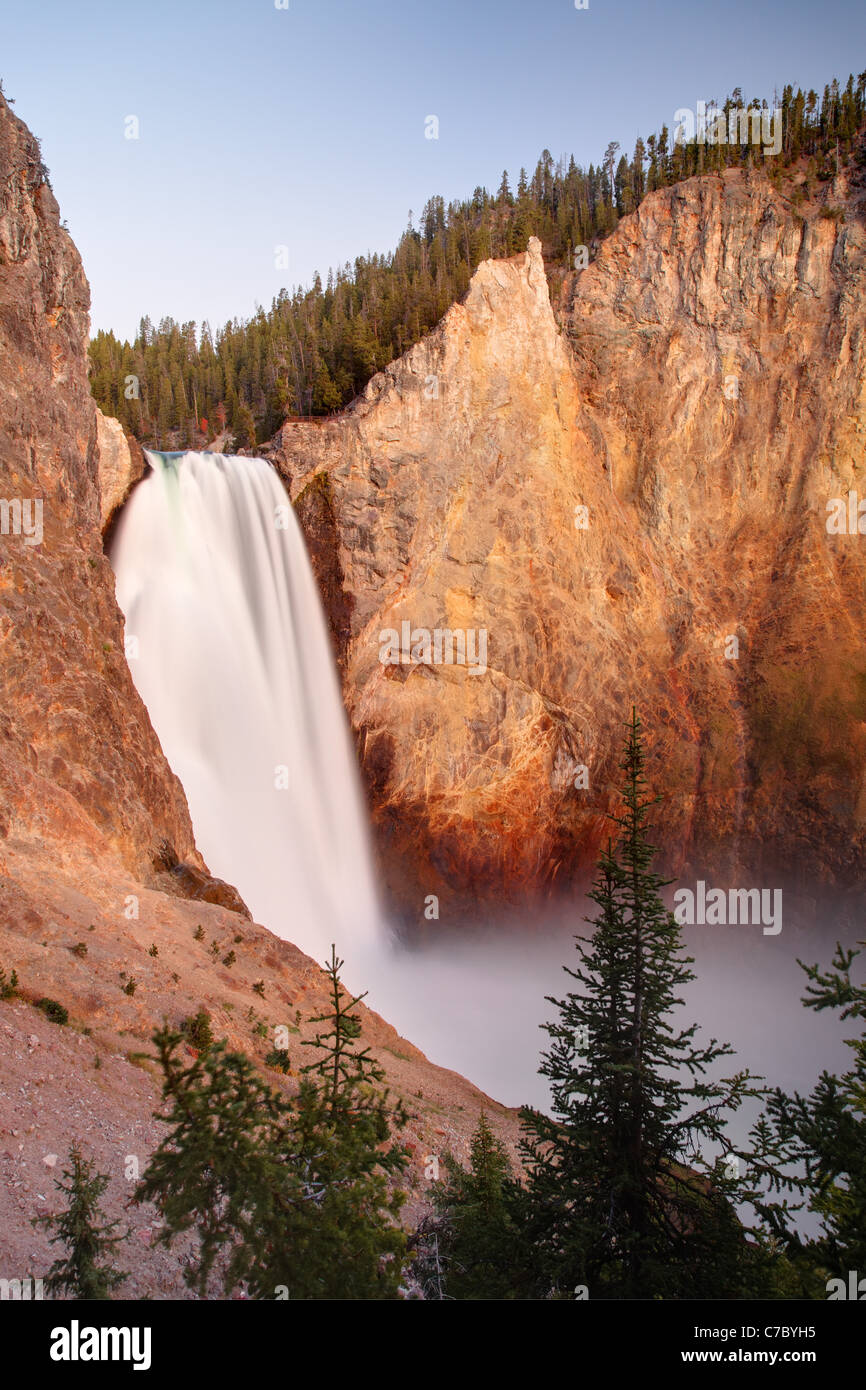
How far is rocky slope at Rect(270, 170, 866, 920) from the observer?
3475cm

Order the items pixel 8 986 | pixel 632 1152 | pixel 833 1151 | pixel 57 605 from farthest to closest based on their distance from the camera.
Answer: pixel 57 605 → pixel 8 986 → pixel 632 1152 → pixel 833 1151

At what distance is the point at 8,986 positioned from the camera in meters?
12.7

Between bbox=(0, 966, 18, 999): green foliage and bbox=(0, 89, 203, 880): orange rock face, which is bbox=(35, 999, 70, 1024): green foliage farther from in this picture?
bbox=(0, 89, 203, 880): orange rock face

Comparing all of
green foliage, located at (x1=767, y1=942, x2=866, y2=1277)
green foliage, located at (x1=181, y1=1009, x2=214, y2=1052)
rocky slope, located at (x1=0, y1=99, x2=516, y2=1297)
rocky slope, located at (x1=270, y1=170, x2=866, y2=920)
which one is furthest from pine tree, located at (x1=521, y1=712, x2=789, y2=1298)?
rocky slope, located at (x1=270, y1=170, x2=866, y2=920)

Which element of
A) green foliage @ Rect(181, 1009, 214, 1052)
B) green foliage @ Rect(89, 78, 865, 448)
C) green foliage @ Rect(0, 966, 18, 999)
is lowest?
green foliage @ Rect(181, 1009, 214, 1052)

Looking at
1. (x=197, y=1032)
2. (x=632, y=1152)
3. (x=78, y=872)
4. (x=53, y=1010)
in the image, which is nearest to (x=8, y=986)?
(x=53, y=1010)

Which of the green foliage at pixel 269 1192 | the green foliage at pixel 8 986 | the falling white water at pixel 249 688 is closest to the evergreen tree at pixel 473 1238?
the green foliage at pixel 269 1192

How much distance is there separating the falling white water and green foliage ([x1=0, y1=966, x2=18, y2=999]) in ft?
47.2

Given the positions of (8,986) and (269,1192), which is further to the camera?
(8,986)

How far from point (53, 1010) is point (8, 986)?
2.57 ft

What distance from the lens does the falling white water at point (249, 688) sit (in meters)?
28.6

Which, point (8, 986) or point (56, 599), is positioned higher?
point (56, 599)

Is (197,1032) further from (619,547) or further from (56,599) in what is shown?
(619,547)
